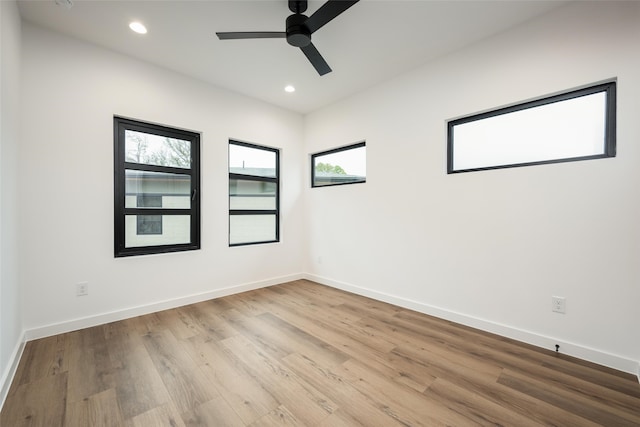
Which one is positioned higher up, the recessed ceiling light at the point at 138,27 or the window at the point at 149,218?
the recessed ceiling light at the point at 138,27

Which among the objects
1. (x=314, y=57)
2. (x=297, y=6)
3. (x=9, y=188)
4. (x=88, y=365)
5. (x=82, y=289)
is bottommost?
(x=88, y=365)

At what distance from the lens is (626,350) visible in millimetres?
1908

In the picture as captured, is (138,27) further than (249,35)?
Yes

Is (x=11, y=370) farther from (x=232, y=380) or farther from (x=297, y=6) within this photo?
(x=297, y=6)

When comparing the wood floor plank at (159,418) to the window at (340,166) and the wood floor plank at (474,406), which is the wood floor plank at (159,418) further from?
the window at (340,166)

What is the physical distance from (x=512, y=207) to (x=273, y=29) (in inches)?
107

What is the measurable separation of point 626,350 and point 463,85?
2.52 m

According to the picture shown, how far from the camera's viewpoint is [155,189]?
10.0 ft

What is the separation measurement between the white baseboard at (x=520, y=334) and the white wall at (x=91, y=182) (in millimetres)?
2270

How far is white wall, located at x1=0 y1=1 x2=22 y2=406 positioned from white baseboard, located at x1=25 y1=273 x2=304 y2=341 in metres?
0.22

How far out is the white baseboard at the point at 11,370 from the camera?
1.57 metres

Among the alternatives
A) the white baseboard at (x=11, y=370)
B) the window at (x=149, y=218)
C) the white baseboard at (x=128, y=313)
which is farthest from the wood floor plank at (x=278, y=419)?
the window at (x=149, y=218)

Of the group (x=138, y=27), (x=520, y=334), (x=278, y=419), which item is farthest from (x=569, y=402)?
(x=138, y=27)

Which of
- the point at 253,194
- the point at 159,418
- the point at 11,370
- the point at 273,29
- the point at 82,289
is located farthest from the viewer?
the point at 253,194
